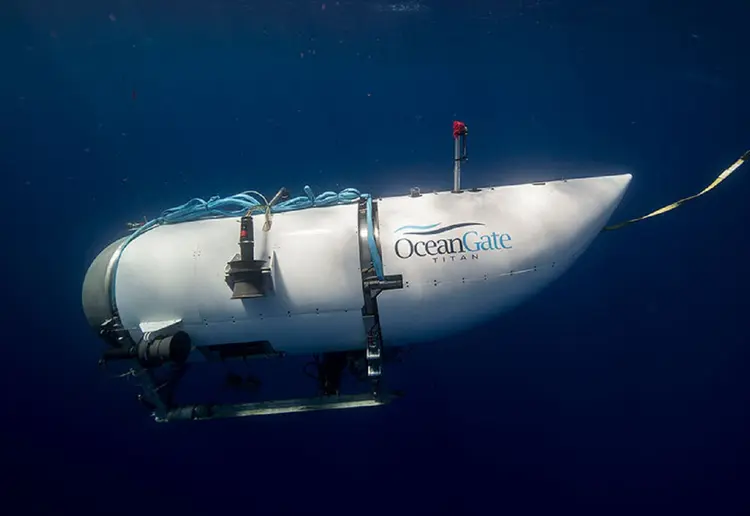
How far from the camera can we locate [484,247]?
2629 millimetres

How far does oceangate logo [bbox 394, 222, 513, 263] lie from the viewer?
2.63 meters

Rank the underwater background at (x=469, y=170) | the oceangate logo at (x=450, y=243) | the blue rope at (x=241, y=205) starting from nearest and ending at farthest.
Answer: the oceangate logo at (x=450, y=243) → the blue rope at (x=241, y=205) → the underwater background at (x=469, y=170)

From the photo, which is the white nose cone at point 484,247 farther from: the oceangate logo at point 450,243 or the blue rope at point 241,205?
the blue rope at point 241,205

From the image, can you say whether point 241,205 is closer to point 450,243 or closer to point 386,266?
point 386,266

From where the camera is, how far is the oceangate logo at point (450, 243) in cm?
263

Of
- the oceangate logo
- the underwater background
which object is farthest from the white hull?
the underwater background

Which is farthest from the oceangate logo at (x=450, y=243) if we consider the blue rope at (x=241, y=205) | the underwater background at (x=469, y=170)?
the underwater background at (x=469, y=170)

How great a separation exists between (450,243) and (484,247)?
0.25 metres

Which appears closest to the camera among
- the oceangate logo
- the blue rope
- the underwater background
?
the oceangate logo

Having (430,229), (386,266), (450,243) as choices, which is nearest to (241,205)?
(386,266)

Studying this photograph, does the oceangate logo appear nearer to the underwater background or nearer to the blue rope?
the blue rope

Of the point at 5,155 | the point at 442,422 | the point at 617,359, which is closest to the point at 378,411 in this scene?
the point at 442,422

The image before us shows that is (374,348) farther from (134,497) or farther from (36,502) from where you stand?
(36,502)

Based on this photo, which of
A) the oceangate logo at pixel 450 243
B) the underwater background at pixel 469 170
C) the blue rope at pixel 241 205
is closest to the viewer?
the oceangate logo at pixel 450 243
